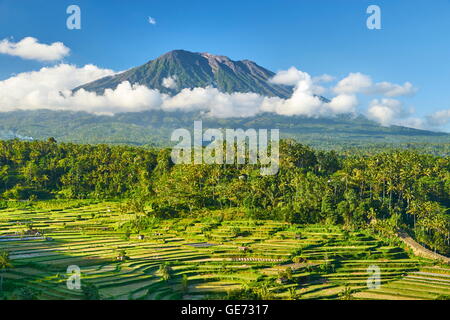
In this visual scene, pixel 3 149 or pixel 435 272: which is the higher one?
pixel 3 149

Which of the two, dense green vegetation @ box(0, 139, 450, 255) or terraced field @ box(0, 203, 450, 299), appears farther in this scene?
dense green vegetation @ box(0, 139, 450, 255)

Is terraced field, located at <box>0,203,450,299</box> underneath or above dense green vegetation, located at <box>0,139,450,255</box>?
underneath

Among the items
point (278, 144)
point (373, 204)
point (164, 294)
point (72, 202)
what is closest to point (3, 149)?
point (72, 202)

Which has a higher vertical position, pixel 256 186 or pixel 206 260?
pixel 256 186

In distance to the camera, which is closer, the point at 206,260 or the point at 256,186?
the point at 206,260

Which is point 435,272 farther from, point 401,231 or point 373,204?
point 373,204
